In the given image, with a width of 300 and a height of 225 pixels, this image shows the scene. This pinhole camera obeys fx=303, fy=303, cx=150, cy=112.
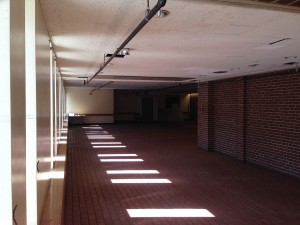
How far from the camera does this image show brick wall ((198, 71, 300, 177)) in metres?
6.93

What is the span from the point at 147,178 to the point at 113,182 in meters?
0.79

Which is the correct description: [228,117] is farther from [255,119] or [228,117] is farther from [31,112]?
[31,112]

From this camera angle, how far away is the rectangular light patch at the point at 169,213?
449 centimetres

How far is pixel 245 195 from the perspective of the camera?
552 cm


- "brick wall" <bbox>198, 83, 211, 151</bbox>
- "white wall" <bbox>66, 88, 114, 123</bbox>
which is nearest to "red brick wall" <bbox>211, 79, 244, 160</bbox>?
"brick wall" <bbox>198, 83, 211, 151</bbox>

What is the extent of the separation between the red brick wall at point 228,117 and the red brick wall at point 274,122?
1.04 ft

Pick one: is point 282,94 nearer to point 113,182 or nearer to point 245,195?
point 245,195

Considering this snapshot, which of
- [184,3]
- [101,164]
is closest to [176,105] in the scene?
[101,164]

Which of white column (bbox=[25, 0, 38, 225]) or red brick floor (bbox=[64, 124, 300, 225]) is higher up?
white column (bbox=[25, 0, 38, 225])

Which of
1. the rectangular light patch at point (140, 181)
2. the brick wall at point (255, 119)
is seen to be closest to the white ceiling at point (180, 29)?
the brick wall at point (255, 119)

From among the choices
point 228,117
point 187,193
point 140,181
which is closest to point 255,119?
point 228,117

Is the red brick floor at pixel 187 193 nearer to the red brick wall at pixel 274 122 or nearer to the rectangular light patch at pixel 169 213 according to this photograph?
the rectangular light patch at pixel 169 213
